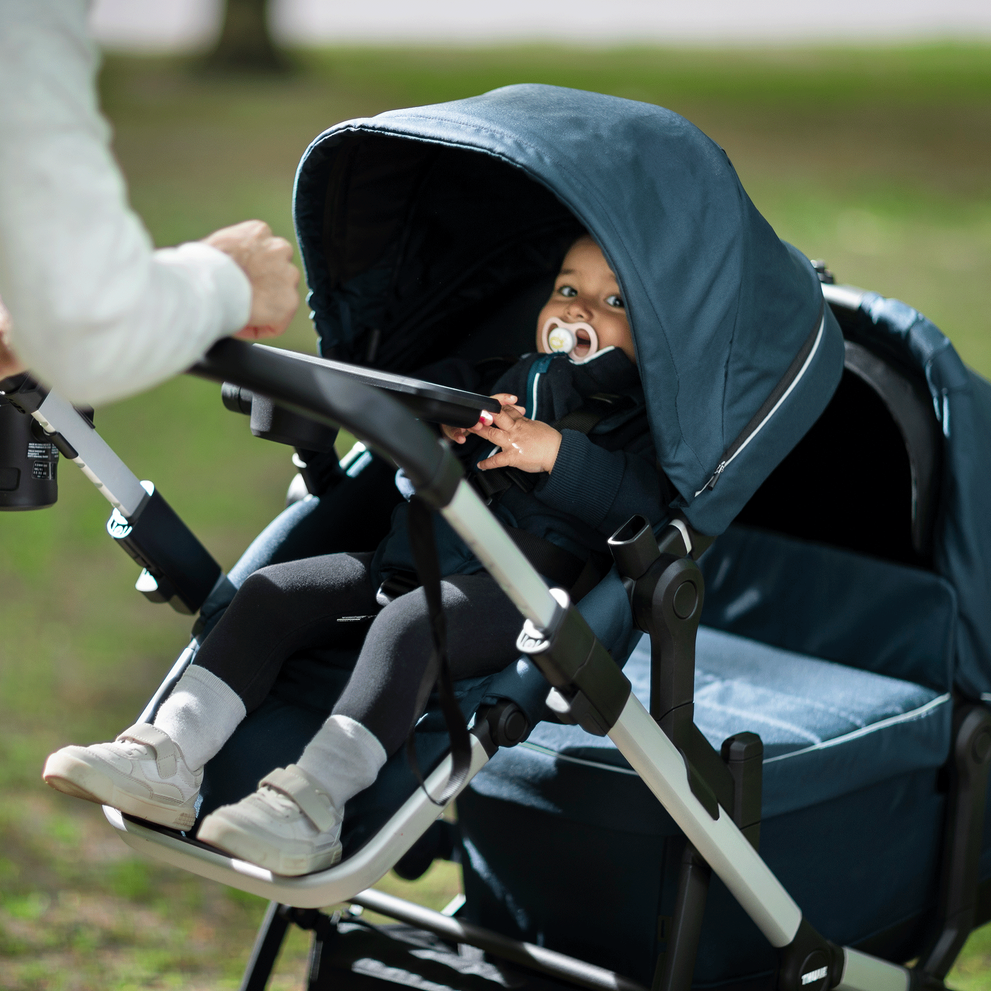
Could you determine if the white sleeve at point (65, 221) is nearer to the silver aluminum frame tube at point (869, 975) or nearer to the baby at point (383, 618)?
the baby at point (383, 618)

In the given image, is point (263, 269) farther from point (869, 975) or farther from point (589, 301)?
point (869, 975)

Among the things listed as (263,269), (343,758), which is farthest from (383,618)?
(263,269)

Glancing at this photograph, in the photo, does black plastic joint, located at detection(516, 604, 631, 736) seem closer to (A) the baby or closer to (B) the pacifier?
(A) the baby

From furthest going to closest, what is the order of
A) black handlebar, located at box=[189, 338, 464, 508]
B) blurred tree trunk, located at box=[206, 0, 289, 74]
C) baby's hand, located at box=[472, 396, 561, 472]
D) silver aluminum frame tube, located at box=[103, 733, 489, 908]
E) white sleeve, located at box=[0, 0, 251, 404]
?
blurred tree trunk, located at box=[206, 0, 289, 74], baby's hand, located at box=[472, 396, 561, 472], silver aluminum frame tube, located at box=[103, 733, 489, 908], black handlebar, located at box=[189, 338, 464, 508], white sleeve, located at box=[0, 0, 251, 404]

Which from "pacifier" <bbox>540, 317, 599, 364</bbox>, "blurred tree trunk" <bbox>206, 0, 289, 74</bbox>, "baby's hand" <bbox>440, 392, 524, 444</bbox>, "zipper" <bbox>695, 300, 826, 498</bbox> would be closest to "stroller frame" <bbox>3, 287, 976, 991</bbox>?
"zipper" <bbox>695, 300, 826, 498</bbox>

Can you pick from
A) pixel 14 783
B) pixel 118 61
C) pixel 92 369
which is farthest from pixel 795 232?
pixel 118 61

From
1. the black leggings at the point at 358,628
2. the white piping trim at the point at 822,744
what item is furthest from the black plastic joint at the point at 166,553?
the white piping trim at the point at 822,744

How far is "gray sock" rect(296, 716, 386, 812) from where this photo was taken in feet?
4.84

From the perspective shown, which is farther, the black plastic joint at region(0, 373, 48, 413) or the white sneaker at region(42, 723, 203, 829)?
the black plastic joint at region(0, 373, 48, 413)

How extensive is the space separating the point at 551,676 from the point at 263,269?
0.57 meters

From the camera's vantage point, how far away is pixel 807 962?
180 cm

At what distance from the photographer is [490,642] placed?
5.38 ft

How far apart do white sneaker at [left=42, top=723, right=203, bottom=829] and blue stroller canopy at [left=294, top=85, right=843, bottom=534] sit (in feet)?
2.46

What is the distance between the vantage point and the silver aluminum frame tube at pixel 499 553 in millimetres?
1294
